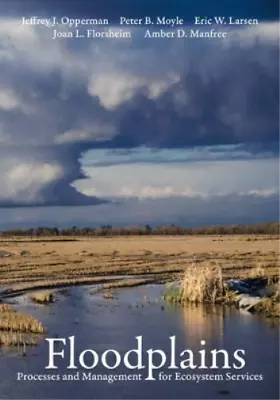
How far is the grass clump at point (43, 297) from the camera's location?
5604 millimetres

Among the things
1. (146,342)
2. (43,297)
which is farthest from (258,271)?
(43,297)

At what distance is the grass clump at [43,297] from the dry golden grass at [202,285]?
98cm

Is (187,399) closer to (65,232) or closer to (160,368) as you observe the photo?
(160,368)

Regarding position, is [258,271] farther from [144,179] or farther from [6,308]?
[6,308]

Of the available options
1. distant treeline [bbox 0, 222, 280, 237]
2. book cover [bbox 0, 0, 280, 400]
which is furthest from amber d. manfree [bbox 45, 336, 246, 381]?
distant treeline [bbox 0, 222, 280, 237]

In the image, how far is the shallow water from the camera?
15.6 ft

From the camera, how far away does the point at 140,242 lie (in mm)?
5414

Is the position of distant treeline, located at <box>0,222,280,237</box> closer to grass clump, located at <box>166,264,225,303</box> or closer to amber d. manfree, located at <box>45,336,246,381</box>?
grass clump, located at <box>166,264,225,303</box>

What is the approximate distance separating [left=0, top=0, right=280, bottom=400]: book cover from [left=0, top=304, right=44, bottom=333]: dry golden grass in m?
0.01

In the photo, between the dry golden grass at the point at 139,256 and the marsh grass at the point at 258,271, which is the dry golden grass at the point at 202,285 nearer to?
the dry golden grass at the point at 139,256

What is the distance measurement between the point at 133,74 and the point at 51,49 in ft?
1.84

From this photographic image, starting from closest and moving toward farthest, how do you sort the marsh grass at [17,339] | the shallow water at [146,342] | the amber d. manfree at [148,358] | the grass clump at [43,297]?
the shallow water at [146,342]
the amber d. manfree at [148,358]
the marsh grass at [17,339]
the grass clump at [43,297]

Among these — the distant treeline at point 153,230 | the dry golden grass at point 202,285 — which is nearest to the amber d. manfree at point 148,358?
the dry golden grass at point 202,285

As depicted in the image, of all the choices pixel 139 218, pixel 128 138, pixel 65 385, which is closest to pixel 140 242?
pixel 139 218
